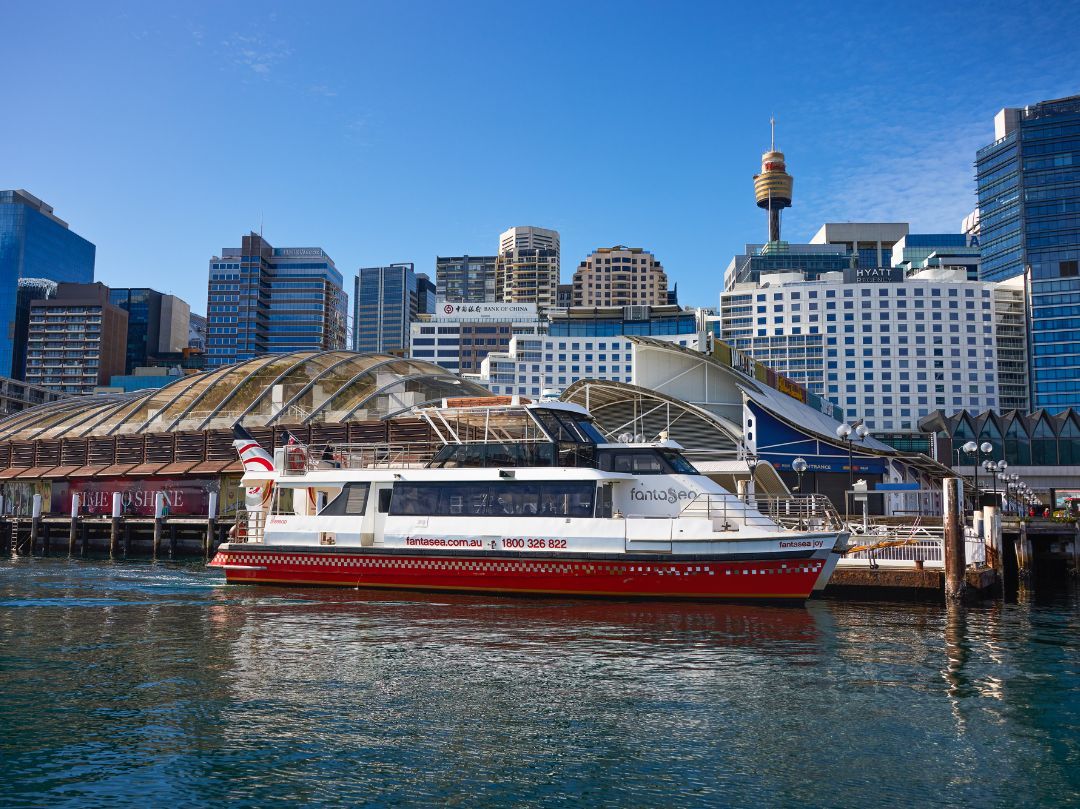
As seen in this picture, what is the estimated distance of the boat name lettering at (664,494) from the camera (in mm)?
29359

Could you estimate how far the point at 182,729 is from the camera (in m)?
14.6

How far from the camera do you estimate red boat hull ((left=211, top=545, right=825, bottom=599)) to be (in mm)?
27359

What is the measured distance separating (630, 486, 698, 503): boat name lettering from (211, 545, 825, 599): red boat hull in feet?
7.92

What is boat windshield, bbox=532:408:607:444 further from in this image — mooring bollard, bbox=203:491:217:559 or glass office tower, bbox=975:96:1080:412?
glass office tower, bbox=975:96:1080:412

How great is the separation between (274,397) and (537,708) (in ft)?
159

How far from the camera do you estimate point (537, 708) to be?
1593 centimetres

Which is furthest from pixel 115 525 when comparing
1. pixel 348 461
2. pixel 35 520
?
pixel 348 461

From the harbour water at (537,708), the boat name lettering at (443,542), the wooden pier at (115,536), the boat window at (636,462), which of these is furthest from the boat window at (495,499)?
the wooden pier at (115,536)

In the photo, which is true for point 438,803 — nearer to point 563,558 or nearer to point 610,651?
point 610,651

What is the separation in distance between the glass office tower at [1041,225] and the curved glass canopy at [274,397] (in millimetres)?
122851

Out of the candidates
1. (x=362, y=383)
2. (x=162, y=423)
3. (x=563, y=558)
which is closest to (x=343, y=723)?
(x=563, y=558)

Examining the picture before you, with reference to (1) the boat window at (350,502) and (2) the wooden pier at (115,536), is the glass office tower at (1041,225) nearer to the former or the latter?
(2) the wooden pier at (115,536)

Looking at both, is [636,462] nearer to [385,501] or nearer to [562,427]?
[562,427]

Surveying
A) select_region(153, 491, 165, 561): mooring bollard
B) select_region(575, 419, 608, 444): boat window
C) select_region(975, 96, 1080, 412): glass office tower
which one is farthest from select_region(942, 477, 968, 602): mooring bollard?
select_region(975, 96, 1080, 412): glass office tower
